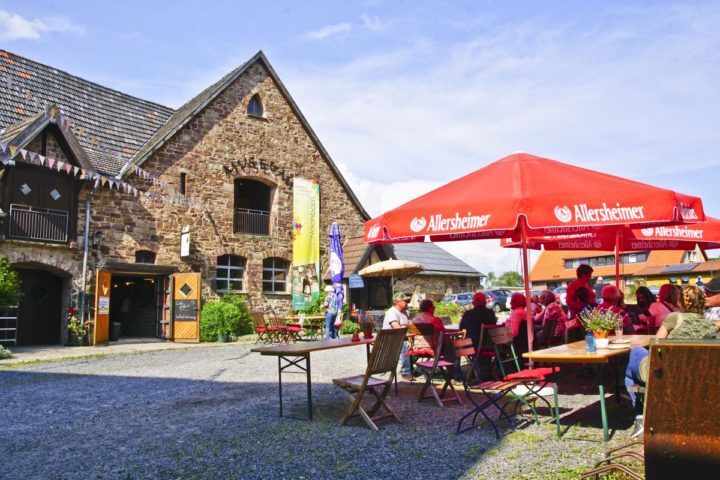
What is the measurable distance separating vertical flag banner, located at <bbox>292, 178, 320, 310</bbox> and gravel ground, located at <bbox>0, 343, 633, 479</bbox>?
11656 millimetres

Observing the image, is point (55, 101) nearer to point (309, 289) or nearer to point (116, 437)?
point (309, 289)

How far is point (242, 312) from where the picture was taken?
1761 cm

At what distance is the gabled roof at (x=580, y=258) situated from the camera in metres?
41.6

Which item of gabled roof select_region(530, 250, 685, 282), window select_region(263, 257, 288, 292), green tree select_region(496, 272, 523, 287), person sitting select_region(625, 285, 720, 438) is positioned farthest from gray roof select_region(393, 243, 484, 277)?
green tree select_region(496, 272, 523, 287)

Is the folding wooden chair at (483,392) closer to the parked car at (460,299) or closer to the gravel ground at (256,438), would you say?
the gravel ground at (256,438)

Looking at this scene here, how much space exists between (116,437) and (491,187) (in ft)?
13.6

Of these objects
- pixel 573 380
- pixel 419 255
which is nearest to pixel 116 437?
Result: pixel 573 380

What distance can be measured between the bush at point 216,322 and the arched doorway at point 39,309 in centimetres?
371

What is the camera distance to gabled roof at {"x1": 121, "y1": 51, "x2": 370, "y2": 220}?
674 inches

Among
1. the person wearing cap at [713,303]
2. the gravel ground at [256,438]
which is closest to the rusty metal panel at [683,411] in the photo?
the gravel ground at [256,438]

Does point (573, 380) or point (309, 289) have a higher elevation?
point (309, 289)

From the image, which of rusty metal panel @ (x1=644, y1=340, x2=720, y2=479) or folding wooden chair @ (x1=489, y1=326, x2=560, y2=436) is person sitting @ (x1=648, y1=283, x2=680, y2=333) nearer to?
folding wooden chair @ (x1=489, y1=326, x2=560, y2=436)

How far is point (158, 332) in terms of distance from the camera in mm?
17359

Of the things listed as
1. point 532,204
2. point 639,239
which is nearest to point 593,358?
point 532,204
